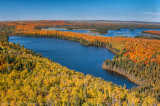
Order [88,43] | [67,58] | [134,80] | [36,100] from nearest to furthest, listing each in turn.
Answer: [36,100], [134,80], [67,58], [88,43]

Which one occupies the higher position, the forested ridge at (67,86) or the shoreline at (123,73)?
the forested ridge at (67,86)

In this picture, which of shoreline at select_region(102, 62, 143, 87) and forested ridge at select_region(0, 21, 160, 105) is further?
→ shoreline at select_region(102, 62, 143, 87)

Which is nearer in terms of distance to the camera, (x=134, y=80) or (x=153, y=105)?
(x=153, y=105)

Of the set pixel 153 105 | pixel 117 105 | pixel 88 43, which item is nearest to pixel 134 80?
pixel 153 105

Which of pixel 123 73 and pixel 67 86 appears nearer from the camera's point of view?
pixel 67 86

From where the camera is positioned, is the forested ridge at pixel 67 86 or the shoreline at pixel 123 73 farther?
the shoreline at pixel 123 73

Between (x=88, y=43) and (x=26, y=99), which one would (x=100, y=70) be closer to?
(x=26, y=99)

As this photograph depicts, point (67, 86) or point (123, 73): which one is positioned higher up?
point (67, 86)

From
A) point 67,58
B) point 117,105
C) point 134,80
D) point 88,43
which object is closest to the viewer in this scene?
point 117,105

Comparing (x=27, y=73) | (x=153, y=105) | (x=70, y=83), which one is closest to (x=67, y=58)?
(x=27, y=73)

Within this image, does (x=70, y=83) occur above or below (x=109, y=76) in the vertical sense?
above

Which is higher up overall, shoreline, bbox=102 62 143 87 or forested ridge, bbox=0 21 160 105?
forested ridge, bbox=0 21 160 105
